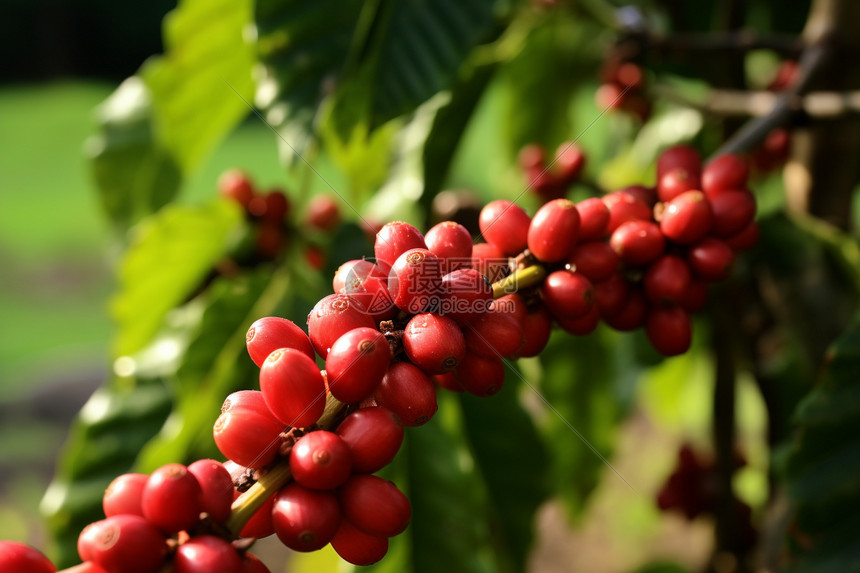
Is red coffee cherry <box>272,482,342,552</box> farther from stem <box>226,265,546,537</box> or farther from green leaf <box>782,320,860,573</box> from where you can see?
green leaf <box>782,320,860,573</box>

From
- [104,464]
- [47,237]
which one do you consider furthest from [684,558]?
[47,237]

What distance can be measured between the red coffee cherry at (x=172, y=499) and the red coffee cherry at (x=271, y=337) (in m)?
0.09

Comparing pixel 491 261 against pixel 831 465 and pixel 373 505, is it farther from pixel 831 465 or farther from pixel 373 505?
pixel 831 465

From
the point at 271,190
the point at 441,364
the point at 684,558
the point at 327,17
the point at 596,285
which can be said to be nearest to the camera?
the point at 441,364

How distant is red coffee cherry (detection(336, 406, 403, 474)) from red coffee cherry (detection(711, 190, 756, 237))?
0.35 meters

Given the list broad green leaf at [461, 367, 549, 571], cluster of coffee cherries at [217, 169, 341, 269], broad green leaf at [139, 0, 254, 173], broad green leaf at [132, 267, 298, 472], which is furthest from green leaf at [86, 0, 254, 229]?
broad green leaf at [461, 367, 549, 571]

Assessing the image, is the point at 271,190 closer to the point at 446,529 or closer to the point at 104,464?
the point at 104,464

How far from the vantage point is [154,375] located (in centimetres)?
105

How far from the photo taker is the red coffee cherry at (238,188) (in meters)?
1.18

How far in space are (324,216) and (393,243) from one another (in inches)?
31.7

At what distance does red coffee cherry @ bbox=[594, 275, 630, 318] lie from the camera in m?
0.57

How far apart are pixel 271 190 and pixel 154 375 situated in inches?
13.8

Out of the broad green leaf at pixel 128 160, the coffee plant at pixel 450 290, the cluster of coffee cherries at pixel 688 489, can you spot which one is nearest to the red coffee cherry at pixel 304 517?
the coffee plant at pixel 450 290

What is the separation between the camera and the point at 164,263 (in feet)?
3.47
